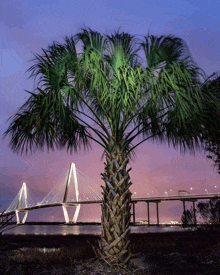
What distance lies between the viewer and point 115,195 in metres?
8.32

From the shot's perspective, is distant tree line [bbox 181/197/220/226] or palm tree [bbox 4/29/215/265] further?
distant tree line [bbox 181/197/220/226]

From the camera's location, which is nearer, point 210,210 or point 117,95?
point 117,95

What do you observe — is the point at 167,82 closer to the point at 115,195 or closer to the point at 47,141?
the point at 115,195

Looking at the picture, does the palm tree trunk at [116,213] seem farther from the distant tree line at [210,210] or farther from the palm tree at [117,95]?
the distant tree line at [210,210]

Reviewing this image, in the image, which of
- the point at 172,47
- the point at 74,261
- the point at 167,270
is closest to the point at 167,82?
the point at 172,47

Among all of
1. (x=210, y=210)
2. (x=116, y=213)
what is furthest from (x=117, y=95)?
(x=210, y=210)

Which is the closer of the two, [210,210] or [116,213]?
[116,213]

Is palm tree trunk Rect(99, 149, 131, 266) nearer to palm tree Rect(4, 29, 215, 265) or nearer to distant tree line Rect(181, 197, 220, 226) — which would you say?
palm tree Rect(4, 29, 215, 265)

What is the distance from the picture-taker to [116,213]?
8227mm

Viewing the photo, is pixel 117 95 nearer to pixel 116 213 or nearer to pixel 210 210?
pixel 116 213

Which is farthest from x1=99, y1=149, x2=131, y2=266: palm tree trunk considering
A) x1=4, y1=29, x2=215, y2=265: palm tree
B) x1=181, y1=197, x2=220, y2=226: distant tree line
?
x1=181, y1=197, x2=220, y2=226: distant tree line

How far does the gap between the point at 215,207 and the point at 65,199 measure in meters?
34.7

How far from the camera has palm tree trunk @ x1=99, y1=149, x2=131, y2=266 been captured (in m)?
8.07

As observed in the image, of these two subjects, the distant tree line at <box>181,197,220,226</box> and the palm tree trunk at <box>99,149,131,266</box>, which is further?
the distant tree line at <box>181,197,220,226</box>
